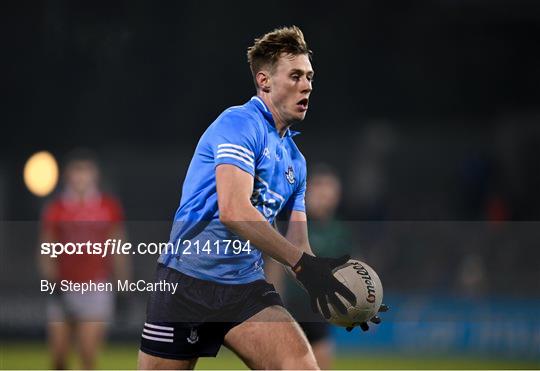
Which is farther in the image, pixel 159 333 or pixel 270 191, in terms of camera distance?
pixel 270 191

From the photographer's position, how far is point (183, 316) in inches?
185

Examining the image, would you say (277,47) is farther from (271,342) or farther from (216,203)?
(271,342)

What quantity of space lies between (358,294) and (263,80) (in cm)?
116

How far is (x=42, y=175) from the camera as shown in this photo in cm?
1531

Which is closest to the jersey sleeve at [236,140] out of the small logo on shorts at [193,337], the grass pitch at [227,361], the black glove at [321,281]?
the black glove at [321,281]

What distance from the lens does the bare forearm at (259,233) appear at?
4.38 metres

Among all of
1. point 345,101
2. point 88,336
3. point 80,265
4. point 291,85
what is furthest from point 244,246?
point 345,101

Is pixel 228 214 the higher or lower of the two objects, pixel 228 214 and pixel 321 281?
the higher

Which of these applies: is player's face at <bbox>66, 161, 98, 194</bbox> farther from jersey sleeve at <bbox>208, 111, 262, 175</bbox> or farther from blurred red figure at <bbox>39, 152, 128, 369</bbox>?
jersey sleeve at <bbox>208, 111, 262, 175</bbox>

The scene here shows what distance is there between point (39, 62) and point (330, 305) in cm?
1188

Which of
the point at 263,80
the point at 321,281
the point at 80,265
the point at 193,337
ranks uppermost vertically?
the point at 263,80

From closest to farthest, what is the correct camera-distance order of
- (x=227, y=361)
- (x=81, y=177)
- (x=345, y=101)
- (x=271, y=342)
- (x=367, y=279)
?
(x=271, y=342) < (x=367, y=279) < (x=81, y=177) < (x=227, y=361) < (x=345, y=101)

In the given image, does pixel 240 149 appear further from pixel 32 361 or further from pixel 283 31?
pixel 32 361

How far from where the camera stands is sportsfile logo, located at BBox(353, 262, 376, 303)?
15.3ft
